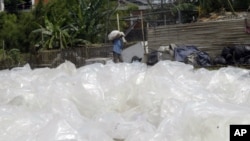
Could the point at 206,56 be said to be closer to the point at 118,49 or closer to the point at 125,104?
the point at 118,49

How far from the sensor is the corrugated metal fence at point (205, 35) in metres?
12.6

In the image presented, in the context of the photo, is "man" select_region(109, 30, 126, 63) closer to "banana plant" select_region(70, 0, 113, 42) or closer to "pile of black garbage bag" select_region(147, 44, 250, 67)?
"pile of black garbage bag" select_region(147, 44, 250, 67)

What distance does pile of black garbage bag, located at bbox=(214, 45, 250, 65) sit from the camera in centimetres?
1162

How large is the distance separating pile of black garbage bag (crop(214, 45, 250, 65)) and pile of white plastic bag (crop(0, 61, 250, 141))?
6520mm

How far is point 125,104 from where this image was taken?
485cm

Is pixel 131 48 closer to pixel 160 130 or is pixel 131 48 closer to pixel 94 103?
pixel 94 103

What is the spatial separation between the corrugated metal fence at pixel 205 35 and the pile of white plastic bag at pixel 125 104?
7.48 metres

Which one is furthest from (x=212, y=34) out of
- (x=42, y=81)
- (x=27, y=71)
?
(x=42, y=81)

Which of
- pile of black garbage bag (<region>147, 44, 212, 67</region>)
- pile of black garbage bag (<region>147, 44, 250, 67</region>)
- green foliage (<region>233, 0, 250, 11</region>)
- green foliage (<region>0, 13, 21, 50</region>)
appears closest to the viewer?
pile of black garbage bag (<region>147, 44, 250, 67</region>)

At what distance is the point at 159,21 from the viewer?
17516mm

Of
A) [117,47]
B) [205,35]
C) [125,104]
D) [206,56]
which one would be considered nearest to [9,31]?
[117,47]

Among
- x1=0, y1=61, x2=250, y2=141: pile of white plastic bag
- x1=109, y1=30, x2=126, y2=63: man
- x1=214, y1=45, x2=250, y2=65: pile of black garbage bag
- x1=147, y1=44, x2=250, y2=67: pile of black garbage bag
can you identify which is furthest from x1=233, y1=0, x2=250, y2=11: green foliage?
x1=0, y1=61, x2=250, y2=141: pile of white plastic bag

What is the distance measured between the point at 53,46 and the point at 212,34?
891 centimetres

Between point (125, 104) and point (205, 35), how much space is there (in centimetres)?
881
